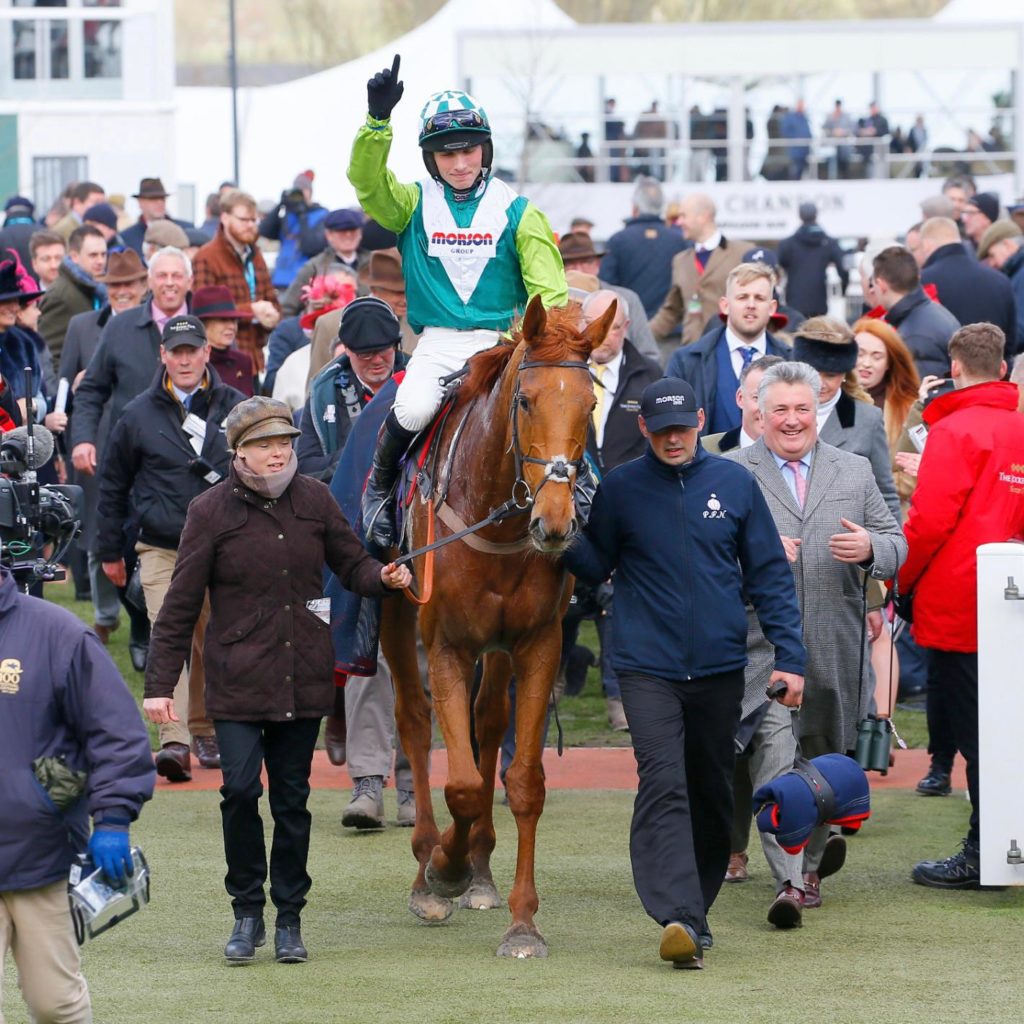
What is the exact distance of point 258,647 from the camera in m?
6.83

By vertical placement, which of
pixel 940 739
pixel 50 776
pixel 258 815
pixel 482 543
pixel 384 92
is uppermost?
pixel 384 92

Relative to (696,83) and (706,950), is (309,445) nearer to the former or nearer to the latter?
(706,950)

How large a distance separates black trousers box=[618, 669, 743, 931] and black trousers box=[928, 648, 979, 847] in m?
1.38

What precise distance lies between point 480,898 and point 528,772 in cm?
87

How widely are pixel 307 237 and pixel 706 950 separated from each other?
39.6 feet

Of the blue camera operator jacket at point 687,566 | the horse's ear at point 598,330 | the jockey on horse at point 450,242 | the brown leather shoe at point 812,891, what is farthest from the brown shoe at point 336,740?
the horse's ear at point 598,330

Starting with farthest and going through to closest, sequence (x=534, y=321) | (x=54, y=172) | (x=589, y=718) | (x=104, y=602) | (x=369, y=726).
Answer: (x=54, y=172)
(x=104, y=602)
(x=589, y=718)
(x=369, y=726)
(x=534, y=321)

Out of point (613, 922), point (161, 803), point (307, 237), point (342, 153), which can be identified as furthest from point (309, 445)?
point (342, 153)

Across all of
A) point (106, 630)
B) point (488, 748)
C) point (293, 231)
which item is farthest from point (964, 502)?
point (293, 231)

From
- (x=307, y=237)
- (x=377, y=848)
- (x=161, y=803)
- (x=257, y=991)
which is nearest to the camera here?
(x=257, y=991)

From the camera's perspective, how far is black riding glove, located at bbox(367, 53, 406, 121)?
727 centimetres

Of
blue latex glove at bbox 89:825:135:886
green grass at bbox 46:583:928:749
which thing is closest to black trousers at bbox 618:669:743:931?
blue latex glove at bbox 89:825:135:886

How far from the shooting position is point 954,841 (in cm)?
Answer: 877

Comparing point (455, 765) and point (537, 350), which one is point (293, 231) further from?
point (537, 350)
